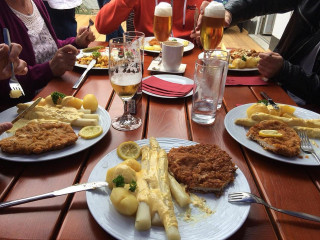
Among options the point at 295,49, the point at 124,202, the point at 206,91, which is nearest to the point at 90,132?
the point at 124,202

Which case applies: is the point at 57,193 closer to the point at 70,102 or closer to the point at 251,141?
the point at 70,102

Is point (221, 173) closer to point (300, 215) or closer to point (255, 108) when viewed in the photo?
point (300, 215)

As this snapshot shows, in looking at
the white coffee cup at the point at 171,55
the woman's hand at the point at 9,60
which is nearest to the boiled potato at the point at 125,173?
the woman's hand at the point at 9,60

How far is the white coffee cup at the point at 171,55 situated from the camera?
169 centimetres

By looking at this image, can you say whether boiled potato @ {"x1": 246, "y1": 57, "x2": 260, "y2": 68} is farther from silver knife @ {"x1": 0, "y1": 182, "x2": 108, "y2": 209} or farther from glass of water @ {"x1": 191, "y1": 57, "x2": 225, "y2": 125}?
silver knife @ {"x1": 0, "y1": 182, "x2": 108, "y2": 209}

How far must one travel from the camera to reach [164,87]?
1532 millimetres

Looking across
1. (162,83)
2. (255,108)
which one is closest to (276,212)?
(255,108)

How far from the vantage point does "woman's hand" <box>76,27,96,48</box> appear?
85.0 inches

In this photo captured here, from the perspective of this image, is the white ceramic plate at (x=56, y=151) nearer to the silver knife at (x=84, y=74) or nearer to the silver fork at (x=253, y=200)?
the silver knife at (x=84, y=74)

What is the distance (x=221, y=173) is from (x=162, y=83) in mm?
838

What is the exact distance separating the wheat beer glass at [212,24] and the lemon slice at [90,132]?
1009mm

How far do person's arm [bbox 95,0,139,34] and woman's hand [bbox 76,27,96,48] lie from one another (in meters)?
0.53

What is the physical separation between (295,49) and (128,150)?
185 centimetres

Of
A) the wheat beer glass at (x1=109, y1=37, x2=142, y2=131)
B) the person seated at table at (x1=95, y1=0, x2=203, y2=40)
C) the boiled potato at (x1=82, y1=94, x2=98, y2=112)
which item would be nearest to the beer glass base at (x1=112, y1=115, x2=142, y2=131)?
the wheat beer glass at (x1=109, y1=37, x2=142, y2=131)
